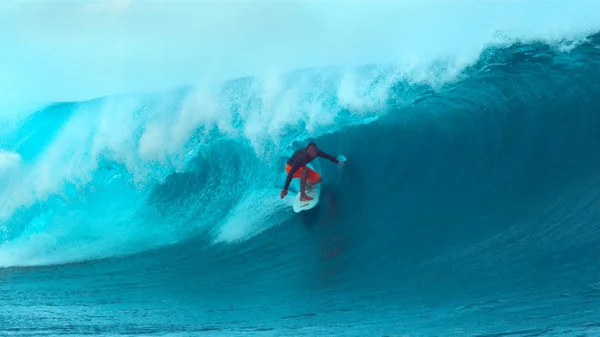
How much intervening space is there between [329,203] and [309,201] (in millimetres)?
282

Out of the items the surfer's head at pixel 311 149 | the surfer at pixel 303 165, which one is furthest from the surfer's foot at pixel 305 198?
the surfer's head at pixel 311 149

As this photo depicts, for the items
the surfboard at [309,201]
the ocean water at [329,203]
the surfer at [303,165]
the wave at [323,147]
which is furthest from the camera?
the surfboard at [309,201]

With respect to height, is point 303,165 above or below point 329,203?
above

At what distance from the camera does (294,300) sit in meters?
7.05

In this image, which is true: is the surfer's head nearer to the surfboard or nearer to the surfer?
the surfer

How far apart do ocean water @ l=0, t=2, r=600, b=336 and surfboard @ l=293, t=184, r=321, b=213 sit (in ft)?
0.39

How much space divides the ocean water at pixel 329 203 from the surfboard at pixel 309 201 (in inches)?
4.6

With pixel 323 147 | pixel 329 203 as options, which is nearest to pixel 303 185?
pixel 329 203

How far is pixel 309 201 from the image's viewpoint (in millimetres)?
9148

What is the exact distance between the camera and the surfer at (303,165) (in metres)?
8.71

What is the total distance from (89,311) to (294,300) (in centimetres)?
236

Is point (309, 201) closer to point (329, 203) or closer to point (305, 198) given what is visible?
point (305, 198)

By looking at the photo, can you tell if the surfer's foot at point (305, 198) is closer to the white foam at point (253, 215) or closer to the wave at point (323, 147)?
the white foam at point (253, 215)

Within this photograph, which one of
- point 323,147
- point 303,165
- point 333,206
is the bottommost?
point 333,206
